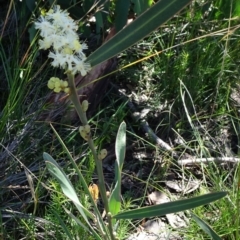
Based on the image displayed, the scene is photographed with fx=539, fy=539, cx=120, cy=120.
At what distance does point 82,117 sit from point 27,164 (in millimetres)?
889

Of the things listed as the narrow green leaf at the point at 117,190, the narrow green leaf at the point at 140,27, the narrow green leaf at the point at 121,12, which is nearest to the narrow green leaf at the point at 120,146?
the narrow green leaf at the point at 117,190

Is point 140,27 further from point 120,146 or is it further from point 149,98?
point 149,98

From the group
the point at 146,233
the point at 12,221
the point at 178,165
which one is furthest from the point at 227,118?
the point at 12,221

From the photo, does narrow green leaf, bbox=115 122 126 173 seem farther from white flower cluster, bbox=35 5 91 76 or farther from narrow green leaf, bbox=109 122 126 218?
white flower cluster, bbox=35 5 91 76

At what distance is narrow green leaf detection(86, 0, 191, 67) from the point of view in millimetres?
912

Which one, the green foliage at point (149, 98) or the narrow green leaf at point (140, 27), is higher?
the narrow green leaf at point (140, 27)

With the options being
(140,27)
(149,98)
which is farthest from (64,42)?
(149,98)

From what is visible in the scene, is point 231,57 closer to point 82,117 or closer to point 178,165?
point 178,165

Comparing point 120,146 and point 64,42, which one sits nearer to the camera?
point 64,42

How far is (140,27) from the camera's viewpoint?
941 millimetres

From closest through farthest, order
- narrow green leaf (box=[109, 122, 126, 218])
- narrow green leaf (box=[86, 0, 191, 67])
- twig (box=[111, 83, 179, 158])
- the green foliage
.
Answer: narrow green leaf (box=[86, 0, 191, 67])
narrow green leaf (box=[109, 122, 126, 218])
the green foliage
twig (box=[111, 83, 179, 158])

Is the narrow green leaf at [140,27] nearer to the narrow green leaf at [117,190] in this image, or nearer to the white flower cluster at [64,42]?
the white flower cluster at [64,42]

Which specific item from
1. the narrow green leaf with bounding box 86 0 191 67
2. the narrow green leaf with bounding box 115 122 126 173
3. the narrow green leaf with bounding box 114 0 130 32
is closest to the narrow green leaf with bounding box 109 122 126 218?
the narrow green leaf with bounding box 115 122 126 173

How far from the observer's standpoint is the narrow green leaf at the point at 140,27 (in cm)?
91
